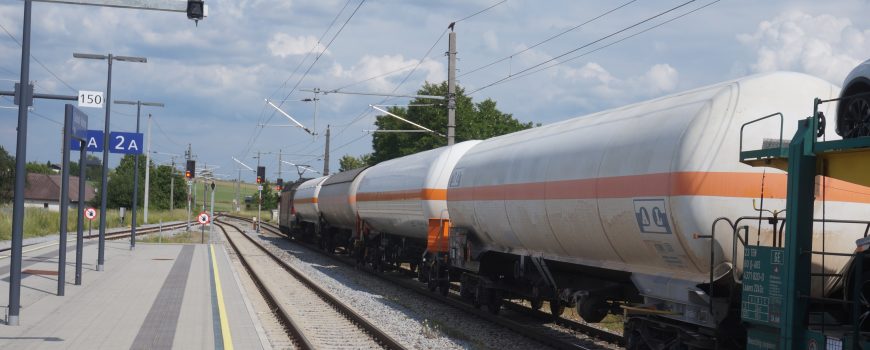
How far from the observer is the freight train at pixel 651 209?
341 inches

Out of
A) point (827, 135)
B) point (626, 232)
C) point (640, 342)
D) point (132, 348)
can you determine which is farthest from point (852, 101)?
point (132, 348)

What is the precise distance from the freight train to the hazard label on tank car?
14 mm

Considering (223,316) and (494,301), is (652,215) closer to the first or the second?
(494,301)

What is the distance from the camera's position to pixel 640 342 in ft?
34.8

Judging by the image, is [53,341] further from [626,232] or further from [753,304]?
[753,304]

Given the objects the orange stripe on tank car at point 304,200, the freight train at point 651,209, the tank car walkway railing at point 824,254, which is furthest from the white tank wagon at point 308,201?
the tank car walkway railing at point 824,254

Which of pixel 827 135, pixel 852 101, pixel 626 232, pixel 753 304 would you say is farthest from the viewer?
pixel 626 232

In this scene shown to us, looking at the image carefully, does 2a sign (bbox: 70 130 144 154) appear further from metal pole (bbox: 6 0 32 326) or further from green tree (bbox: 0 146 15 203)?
green tree (bbox: 0 146 15 203)

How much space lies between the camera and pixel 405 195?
71.4ft

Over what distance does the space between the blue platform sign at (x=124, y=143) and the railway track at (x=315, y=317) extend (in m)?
5.06

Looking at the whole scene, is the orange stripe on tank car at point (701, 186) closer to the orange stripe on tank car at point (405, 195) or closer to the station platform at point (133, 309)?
the station platform at point (133, 309)

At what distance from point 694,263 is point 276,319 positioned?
930cm

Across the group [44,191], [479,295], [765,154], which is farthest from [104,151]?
[44,191]

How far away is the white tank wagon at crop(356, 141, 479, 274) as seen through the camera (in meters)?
19.6
